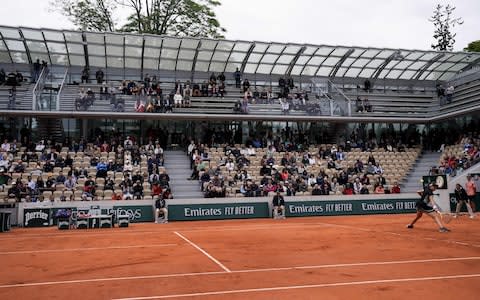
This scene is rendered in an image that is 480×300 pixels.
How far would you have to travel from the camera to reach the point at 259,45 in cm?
3170

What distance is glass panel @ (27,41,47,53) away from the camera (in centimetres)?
2995

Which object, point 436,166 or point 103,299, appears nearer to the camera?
point 103,299

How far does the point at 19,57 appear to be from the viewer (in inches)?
1240

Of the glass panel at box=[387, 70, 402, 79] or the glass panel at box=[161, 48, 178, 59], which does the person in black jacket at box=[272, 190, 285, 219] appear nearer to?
the glass panel at box=[161, 48, 178, 59]

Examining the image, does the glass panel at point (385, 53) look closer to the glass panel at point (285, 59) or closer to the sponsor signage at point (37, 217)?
the glass panel at point (285, 59)

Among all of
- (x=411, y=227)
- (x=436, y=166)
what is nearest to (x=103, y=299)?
(x=411, y=227)

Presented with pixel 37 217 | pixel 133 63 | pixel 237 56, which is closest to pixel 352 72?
pixel 237 56

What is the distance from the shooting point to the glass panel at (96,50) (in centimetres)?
3089

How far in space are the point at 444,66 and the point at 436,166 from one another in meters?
9.35

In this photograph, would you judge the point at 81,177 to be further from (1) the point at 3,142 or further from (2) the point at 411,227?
(2) the point at 411,227

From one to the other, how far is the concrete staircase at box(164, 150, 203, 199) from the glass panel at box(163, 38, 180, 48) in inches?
281

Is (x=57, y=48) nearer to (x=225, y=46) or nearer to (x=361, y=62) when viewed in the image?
(x=225, y=46)

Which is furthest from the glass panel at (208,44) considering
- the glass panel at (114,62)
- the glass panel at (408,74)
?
the glass panel at (408,74)

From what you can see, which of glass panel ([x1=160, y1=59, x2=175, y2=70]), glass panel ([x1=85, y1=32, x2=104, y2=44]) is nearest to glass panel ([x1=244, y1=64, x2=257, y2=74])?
glass panel ([x1=160, y1=59, x2=175, y2=70])
